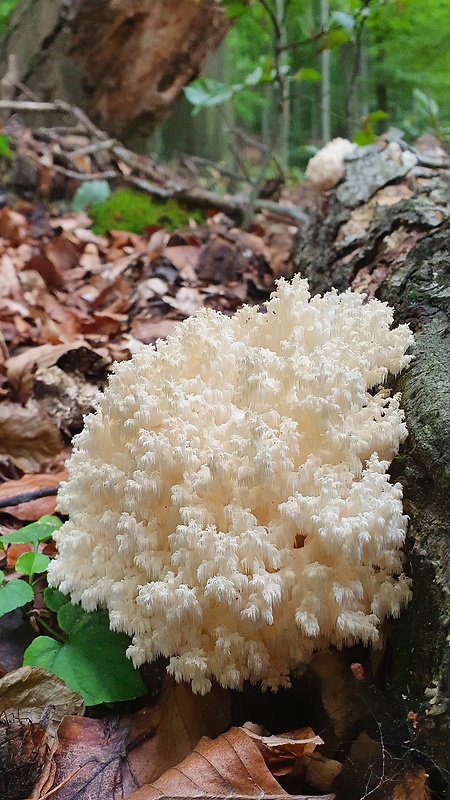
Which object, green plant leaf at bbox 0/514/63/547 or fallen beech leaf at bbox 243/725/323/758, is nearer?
fallen beech leaf at bbox 243/725/323/758

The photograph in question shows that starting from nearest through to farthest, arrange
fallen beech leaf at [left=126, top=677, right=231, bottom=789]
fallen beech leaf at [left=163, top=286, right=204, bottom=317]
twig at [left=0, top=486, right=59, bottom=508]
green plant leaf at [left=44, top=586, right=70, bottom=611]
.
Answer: fallen beech leaf at [left=126, top=677, right=231, bottom=789] < green plant leaf at [left=44, top=586, right=70, bottom=611] < twig at [left=0, top=486, right=59, bottom=508] < fallen beech leaf at [left=163, top=286, right=204, bottom=317]

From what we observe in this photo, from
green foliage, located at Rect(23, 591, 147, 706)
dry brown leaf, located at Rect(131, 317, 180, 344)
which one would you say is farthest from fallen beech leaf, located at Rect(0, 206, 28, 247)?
green foliage, located at Rect(23, 591, 147, 706)

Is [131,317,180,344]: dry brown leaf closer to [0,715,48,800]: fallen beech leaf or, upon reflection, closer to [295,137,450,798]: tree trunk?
[295,137,450,798]: tree trunk

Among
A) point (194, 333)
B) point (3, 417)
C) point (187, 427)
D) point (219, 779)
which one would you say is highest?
point (194, 333)

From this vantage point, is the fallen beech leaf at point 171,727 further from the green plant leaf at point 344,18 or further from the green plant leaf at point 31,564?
the green plant leaf at point 344,18

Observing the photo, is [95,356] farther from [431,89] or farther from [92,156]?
[431,89]

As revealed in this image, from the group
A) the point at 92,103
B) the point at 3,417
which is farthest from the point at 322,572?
the point at 92,103
